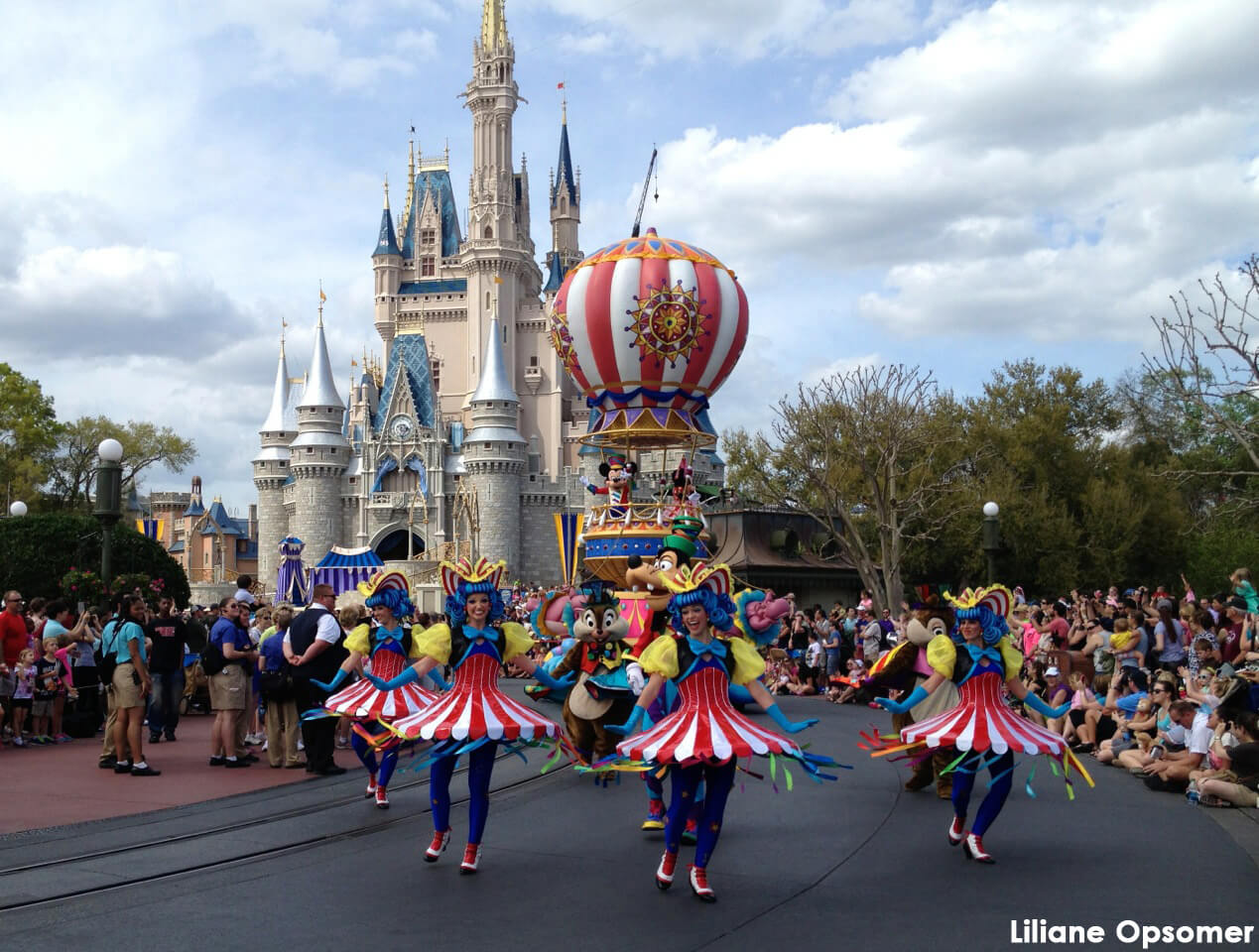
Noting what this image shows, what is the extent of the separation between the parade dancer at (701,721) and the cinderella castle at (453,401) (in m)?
50.6

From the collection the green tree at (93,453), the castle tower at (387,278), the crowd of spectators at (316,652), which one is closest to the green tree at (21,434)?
the green tree at (93,453)

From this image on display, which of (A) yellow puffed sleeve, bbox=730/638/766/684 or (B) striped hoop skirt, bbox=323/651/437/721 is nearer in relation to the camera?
(A) yellow puffed sleeve, bbox=730/638/766/684

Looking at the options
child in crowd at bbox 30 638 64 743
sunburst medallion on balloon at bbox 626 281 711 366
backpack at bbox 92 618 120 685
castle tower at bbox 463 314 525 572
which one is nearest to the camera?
backpack at bbox 92 618 120 685

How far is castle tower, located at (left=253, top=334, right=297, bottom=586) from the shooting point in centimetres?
6749

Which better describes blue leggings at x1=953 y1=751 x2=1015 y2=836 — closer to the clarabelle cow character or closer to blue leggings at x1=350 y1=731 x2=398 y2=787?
blue leggings at x1=350 y1=731 x2=398 y2=787

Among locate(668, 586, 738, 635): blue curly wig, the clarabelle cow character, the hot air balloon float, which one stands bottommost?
locate(668, 586, 738, 635): blue curly wig

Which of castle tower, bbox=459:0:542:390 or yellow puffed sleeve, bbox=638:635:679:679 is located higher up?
castle tower, bbox=459:0:542:390

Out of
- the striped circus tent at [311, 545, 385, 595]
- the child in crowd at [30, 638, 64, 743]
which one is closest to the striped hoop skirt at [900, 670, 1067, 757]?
the child in crowd at [30, 638, 64, 743]

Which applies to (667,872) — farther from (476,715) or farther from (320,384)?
(320,384)

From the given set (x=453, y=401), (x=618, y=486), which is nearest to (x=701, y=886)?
(x=618, y=486)

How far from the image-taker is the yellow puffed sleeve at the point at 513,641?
7438 mm

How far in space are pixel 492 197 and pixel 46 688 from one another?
62287 millimetres

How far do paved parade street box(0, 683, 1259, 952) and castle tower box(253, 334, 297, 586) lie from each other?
5988cm

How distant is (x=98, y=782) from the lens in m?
10.3
